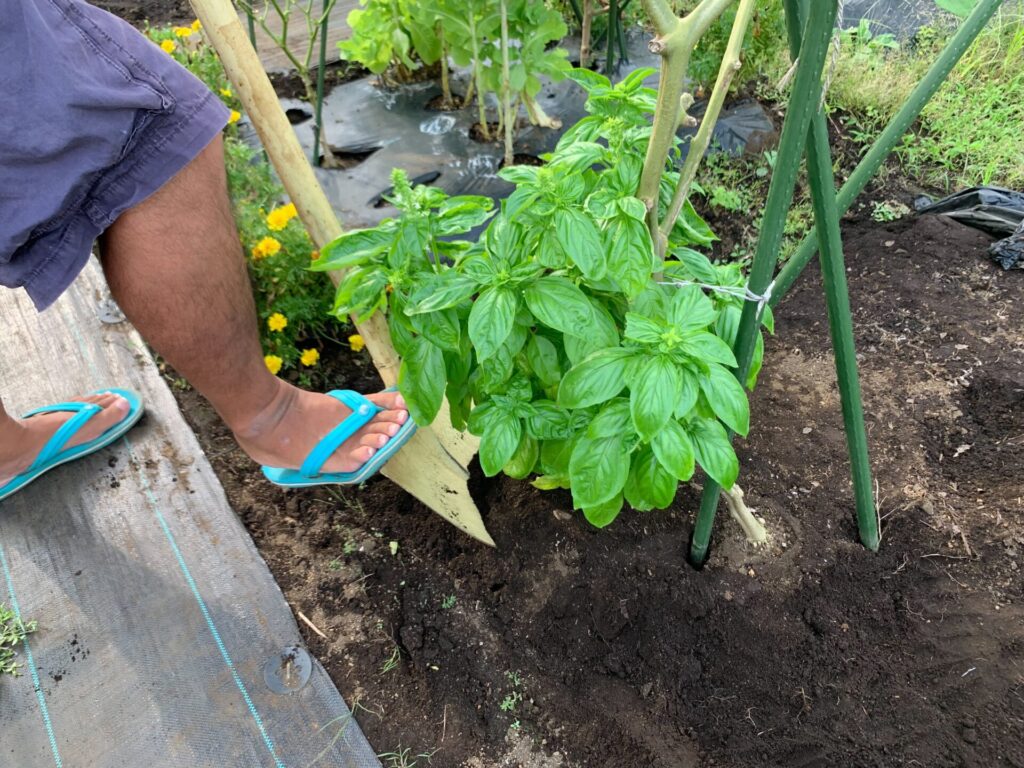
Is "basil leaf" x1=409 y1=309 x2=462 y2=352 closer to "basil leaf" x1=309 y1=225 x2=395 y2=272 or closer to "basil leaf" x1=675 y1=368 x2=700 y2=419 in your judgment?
"basil leaf" x1=309 y1=225 x2=395 y2=272

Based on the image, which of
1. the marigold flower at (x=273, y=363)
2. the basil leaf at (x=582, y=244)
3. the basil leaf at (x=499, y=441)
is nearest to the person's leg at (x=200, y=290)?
the marigold flower at (x=273, y=363)

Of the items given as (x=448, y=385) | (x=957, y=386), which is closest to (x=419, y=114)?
(x=448, y=385)

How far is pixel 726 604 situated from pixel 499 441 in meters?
0.80

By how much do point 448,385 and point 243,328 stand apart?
0.55 meters

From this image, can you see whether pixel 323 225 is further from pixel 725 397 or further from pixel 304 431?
pixel 725 397

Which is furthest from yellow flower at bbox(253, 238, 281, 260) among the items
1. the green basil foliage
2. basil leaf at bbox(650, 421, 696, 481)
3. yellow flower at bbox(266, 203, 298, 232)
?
basil leaf at bbox(650, 421, 696, 481)

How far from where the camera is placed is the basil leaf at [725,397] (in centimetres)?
109

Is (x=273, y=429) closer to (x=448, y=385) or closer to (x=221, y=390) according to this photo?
(x=221, y=390)

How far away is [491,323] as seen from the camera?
3.69ft

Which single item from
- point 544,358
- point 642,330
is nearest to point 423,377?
point 544,358

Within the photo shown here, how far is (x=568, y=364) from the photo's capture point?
4.39ft

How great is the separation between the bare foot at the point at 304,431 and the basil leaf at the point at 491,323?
2.58 feet

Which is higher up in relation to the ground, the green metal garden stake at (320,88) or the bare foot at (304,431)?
the green metal garden stake at (320,88)

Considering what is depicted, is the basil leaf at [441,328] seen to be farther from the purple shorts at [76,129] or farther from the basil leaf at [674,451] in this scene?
the purple shorts at [76,129]
